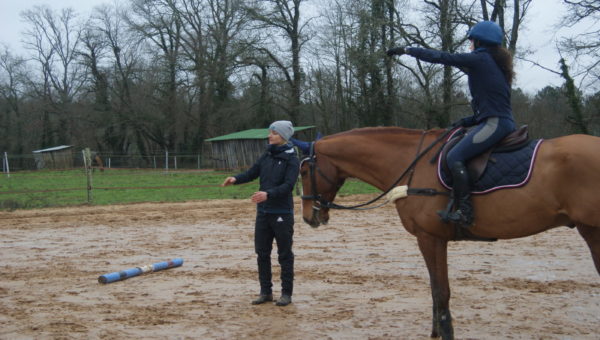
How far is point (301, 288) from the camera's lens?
6.52 meters

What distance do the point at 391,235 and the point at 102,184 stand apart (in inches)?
698

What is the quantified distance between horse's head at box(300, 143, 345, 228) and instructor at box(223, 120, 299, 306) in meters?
0.46

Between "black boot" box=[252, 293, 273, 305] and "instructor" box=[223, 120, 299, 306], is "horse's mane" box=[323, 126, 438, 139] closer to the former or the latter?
"instructor" box=[223, 120, 299, 306]

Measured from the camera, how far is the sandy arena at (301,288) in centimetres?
495

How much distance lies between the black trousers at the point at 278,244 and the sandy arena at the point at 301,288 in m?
0.27

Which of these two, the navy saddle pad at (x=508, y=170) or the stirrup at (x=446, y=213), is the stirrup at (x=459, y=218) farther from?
the navy saddle pad at (x=508, y=170)

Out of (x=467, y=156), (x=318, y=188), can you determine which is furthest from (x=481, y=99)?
(x=318, y=188)

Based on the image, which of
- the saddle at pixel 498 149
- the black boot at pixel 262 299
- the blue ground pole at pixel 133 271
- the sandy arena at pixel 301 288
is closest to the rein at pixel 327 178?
the saddle at pixel 498 149

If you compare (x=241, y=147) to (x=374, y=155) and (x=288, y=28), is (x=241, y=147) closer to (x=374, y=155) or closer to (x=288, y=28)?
(x=288, y=28)

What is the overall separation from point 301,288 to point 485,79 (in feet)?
11.5

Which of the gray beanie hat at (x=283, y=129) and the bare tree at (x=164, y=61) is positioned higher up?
the bare tree at (x=164, y=61)

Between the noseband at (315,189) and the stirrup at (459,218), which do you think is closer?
the stirrup at (459,218)

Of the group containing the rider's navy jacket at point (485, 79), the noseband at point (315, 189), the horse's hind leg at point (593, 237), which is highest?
the rider's navy jacket at point (485, 79)

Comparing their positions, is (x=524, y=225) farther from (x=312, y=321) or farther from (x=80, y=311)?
(x=80, y=311)
